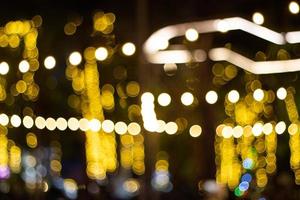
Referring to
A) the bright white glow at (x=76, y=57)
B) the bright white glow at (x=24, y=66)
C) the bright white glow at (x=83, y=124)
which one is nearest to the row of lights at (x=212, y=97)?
the bright white glow at (x=76, y=57)

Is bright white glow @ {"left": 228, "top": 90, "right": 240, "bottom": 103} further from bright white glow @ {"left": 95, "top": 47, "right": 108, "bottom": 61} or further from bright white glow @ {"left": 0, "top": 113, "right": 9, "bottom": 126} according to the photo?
bright white glow @ {"left": 0, "top": 113, "right": 9, "bottom": 126}

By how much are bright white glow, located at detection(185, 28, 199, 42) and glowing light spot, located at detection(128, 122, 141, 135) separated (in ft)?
11.6

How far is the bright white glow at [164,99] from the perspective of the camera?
837 cm

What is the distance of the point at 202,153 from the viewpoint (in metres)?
7.46

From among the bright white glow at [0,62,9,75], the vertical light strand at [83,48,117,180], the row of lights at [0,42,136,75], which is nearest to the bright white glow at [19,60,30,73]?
the row of lights at [0,42,136,75]

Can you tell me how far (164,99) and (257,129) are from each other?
142cm

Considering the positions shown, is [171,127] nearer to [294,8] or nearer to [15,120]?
[294,8]

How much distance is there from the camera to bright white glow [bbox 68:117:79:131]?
35.6ft

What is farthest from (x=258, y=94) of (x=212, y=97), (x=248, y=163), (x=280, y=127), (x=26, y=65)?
(x=26, y=65)

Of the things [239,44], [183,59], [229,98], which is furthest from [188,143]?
[183,59]

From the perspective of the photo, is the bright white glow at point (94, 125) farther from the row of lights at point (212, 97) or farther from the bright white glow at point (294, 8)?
the bright white glow at point (294, 8)

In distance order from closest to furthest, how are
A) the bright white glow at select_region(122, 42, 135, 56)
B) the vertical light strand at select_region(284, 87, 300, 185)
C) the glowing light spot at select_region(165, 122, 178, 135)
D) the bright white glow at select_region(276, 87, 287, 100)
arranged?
the bright white glow at select_region(276, 87, 287, 100) → the bright white glow at select_region(122, 42, 135, 56) → the vertical light strand at select_region(284, 87, 300, 185) → the glowing light spot at select_region(165, 122, 178, 135)

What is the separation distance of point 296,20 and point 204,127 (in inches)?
69.8

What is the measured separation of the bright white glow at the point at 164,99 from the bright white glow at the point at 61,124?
9.20 ft
